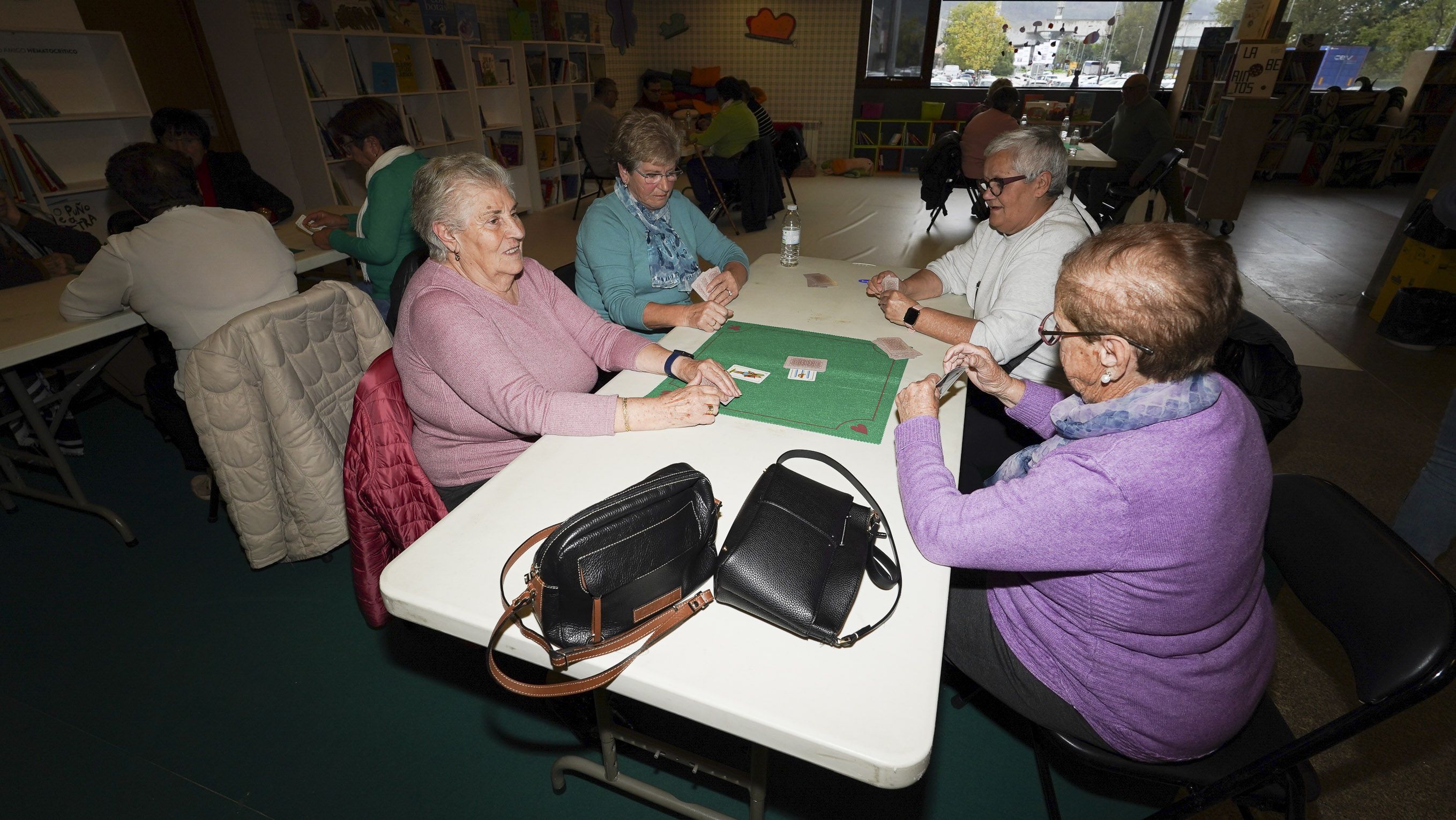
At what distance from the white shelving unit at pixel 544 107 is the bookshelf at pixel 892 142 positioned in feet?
12.5

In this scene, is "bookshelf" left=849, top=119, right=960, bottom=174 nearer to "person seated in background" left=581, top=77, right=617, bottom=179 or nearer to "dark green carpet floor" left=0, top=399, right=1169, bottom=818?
"person seated in background" left=581, top=77, right=617, bottom=179

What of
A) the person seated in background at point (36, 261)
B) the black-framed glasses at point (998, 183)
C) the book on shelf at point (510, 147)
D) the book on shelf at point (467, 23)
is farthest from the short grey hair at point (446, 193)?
the book on shelf at point (510, 147)

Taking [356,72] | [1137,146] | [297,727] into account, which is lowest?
[297,727]

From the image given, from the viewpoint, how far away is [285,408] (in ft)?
6.29

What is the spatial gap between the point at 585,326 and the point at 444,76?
18.0 ft

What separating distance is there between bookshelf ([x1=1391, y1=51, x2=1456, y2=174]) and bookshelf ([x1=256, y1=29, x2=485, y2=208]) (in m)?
10.8

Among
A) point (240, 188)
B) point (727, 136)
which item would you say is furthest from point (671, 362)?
point (727, 136)

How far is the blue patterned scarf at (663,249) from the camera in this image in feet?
7.32

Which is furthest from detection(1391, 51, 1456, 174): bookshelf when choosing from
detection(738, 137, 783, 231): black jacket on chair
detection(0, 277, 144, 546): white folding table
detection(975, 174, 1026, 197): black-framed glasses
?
detection(0, 277, 144, 546): white folding table

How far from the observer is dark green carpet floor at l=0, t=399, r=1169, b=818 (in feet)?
5.19

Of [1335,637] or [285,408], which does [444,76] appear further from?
[1335,637]

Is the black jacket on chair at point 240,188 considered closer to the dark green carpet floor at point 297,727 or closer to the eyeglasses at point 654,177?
the dark green carpet floor at point 297,727

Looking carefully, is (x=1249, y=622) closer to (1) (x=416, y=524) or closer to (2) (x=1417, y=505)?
(2) (x=1417, y=505)

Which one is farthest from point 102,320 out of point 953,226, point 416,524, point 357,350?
point 953,226
